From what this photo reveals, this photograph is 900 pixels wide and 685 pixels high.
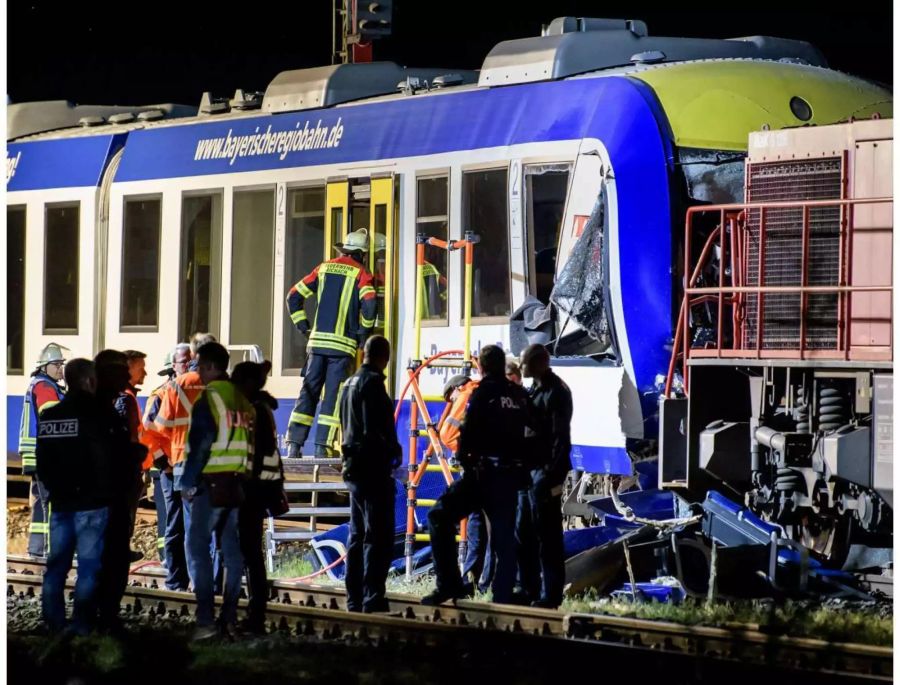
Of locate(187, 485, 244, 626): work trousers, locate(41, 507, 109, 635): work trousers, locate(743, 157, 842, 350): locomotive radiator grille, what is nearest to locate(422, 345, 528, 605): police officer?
locate(187, 485, 244, 626): work trousers

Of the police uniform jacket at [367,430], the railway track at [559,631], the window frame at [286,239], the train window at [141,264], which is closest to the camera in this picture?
the railway track at [559,631]

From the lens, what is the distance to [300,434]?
582 inches

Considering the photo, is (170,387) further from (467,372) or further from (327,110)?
(327,110)

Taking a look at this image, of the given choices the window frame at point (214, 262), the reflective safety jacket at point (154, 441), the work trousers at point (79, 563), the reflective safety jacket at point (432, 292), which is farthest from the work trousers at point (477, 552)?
the window frame at point (214, 262)

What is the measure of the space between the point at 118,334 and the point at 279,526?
2.44 meters

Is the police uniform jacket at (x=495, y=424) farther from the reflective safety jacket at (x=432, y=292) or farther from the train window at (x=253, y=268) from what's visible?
the train window at (x=253, y=268)

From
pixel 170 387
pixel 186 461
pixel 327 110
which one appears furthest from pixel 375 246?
pixel 186 461

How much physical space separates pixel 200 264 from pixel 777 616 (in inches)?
274

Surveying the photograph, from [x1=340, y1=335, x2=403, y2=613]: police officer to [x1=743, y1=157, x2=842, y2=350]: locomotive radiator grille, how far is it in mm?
2392

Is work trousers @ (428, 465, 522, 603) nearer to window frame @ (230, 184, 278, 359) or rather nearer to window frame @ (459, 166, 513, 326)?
window frame @ (459, 166, 513, 326)

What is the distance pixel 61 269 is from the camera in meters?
17.8

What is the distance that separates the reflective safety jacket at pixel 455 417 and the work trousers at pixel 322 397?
1.60m

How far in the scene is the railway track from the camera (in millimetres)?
9469

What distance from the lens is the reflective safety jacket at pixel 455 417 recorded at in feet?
41.4
